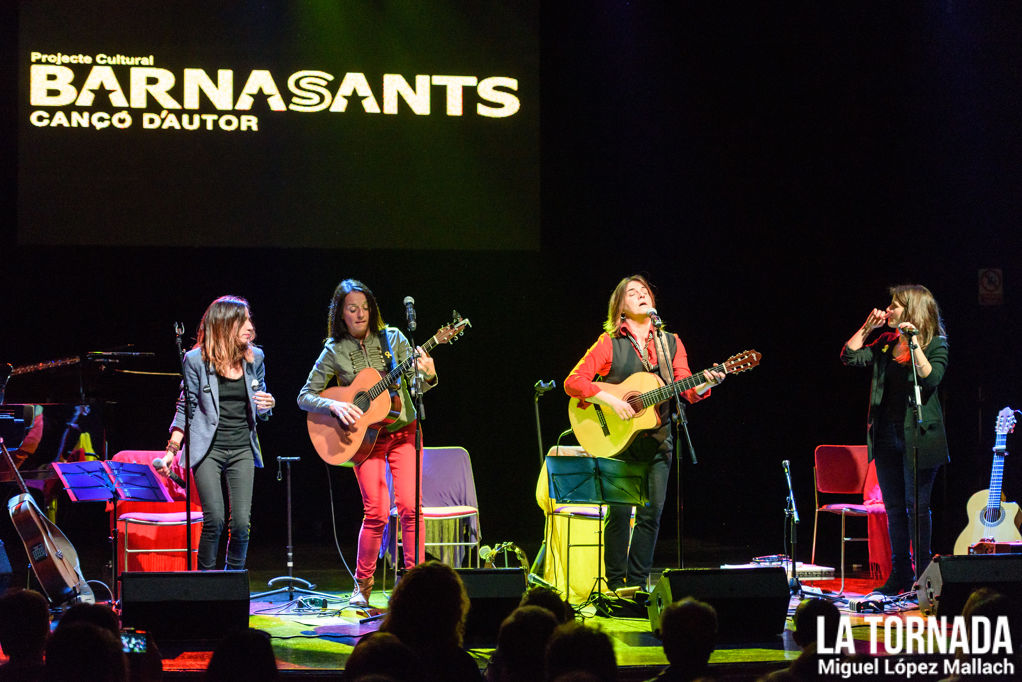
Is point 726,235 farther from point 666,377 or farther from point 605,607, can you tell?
point 605,607

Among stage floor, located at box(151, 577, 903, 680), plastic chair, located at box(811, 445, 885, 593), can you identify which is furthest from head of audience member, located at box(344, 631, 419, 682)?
plastic chair, located at box(811, 445, 885, 593)

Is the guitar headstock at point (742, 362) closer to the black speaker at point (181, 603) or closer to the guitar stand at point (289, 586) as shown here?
the guitar stand at point (289, 586)

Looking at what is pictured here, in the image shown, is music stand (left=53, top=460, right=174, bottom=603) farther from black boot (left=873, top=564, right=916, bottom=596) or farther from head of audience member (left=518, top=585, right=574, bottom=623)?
black boot (left=873, top=564, right=916, bottom=596)

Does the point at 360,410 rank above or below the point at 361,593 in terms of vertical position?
above

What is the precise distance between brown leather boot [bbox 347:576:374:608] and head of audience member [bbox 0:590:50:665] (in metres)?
3.16

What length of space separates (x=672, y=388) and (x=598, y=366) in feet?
1.73

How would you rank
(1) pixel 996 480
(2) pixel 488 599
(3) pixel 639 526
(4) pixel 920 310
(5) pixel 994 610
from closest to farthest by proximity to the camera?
(5) pixel 994 610 → (2) pixel 488 599 → (3) pixel 639 526 → (4) pixel 920 310 → (1) pixel 996 480

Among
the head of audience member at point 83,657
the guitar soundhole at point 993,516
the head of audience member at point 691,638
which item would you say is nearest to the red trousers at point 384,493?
the head of audience member at point 691,638

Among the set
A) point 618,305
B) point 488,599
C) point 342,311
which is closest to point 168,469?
point 342,311

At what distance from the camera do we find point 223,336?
20.0 ft

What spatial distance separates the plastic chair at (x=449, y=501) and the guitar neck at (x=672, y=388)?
1.52 metres

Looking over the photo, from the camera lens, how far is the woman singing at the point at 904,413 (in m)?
6.36

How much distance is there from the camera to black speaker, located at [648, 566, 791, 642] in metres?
4.82

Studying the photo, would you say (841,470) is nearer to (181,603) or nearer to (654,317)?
(654,317)
